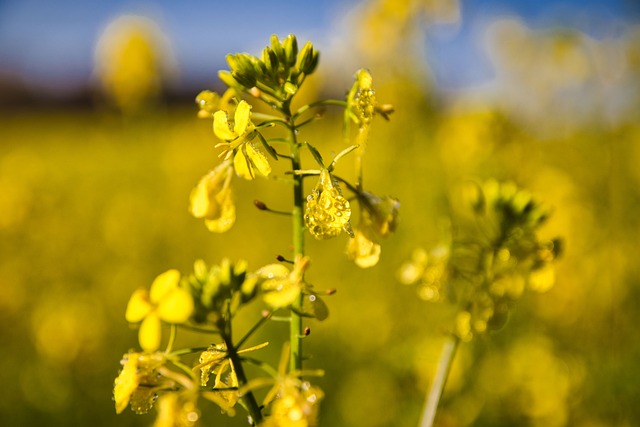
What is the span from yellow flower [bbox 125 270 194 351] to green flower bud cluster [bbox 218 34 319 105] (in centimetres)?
48

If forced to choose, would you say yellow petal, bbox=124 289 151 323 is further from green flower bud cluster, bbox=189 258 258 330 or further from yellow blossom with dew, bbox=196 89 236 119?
yellow blossom with dew, bbox=196 89 236 119

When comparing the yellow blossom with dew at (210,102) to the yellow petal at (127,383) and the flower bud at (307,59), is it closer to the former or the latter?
the flower bud at (307,59)

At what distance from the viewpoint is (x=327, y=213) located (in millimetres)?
1132

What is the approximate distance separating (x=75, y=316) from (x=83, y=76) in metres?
37.4

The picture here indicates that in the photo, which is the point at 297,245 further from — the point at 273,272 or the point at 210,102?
the point at 210,102

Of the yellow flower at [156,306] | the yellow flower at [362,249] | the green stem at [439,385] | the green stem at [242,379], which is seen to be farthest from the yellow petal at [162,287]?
the green stem at [439,385]

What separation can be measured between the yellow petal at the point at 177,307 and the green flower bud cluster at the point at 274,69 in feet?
1.65

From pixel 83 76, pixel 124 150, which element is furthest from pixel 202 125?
pixel 83 76

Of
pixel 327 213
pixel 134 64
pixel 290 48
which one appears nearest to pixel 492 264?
pixel 327 213

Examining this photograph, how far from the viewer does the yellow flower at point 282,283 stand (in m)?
1.01

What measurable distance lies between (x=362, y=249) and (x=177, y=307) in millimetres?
466

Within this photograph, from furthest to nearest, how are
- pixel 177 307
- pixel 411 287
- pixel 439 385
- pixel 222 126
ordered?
pixel 411 287
pixel 439 385
pixel 222 126
pixel 177 307

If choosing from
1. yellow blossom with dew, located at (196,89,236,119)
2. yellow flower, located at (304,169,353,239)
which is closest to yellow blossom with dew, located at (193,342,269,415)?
yellow flower, located at (304,169,353,239)

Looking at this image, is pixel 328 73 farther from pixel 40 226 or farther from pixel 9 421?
pixel 9 421
